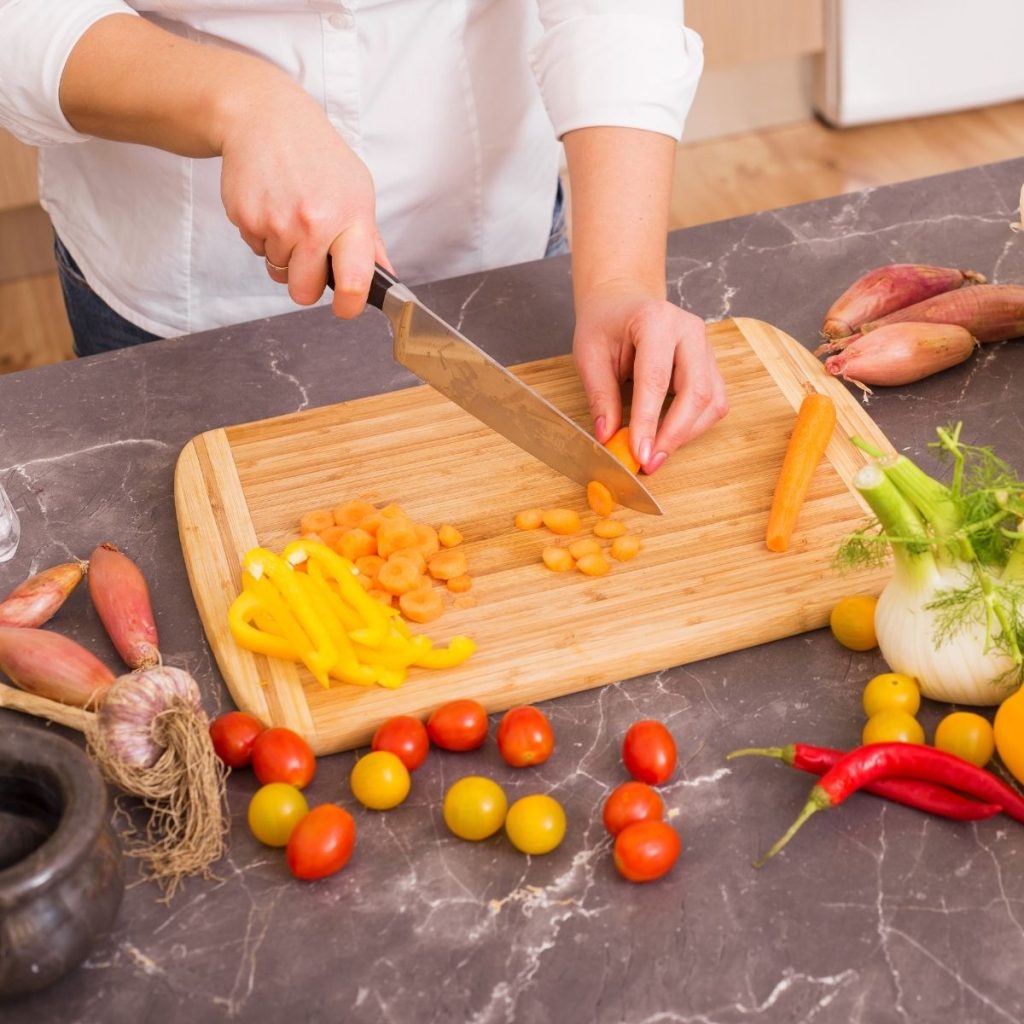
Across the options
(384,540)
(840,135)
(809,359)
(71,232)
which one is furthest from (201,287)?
(840,135)

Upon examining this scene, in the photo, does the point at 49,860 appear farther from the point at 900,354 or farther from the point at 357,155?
the point at 900,354

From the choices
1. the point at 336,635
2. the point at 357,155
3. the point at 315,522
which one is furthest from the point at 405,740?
the point at 357,155

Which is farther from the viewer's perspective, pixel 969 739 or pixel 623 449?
pixel 623 449

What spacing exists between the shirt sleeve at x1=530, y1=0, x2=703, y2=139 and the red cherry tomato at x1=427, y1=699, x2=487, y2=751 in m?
0.88

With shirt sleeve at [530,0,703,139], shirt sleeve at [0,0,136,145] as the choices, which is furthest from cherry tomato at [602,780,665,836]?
shirt sleeve at [0,0,136,145]

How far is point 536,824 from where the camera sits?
1.15m

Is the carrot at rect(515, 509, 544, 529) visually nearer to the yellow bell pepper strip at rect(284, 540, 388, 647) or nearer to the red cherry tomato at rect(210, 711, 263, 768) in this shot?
the yellow bell pepper strip at rect(284, 540, 388, 647)

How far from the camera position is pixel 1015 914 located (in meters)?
1.07

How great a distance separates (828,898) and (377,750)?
430 millimetres

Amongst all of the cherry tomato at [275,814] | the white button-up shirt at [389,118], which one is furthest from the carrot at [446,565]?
the white button-up shirt at [389,118]

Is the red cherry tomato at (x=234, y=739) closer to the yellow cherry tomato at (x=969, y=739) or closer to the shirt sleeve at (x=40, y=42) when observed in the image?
the yellow cherry tomato at (x=969, y=739)

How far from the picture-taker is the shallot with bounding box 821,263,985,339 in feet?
5.69

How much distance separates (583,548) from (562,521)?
1.8 inches

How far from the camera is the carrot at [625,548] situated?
1442mm
